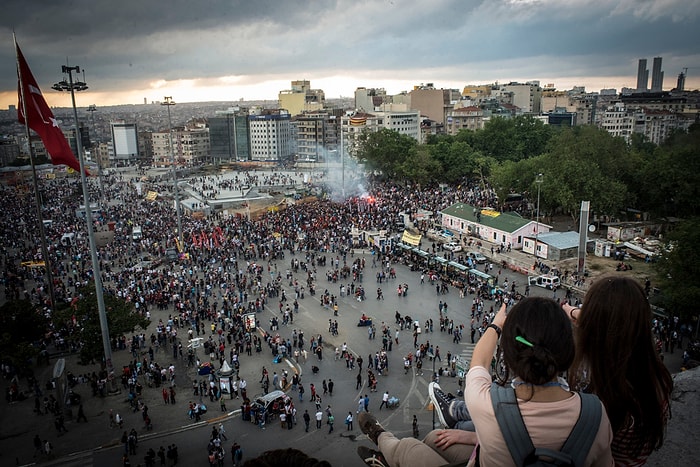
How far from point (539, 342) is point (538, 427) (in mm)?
369

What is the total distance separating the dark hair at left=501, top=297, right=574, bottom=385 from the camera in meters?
2.35

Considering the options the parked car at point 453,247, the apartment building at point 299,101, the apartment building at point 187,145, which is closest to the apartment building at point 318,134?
the apartment building at point 187,145

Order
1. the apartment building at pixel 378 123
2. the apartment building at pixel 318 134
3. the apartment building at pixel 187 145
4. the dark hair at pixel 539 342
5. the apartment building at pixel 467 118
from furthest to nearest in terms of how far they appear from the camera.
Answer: the apartment building at pixel 187 145, the apartment building at pixel 318 134, the apartment building at pixel 467 118, the apartment building at pixel 378 123, the dark hair at pixel 539 342

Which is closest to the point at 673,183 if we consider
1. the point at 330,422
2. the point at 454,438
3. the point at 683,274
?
the point at 683,274

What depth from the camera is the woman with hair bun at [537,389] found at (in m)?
2.25

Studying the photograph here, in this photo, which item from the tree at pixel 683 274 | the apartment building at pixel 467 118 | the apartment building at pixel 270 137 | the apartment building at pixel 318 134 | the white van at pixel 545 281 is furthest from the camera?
the apartment building at pixel 270 137

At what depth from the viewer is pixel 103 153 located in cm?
13338

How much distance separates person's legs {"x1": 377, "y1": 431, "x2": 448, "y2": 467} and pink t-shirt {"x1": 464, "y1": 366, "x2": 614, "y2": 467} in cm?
42

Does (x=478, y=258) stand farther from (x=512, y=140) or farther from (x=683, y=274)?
(x=512, y=140)

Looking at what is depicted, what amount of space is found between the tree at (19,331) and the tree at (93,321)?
2.58 feet

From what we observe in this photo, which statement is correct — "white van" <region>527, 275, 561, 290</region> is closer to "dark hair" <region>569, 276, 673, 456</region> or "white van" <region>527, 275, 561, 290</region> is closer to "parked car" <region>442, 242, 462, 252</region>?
"parked car" <region>442, 242, 462, 252</region>

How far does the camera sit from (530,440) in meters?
2.23

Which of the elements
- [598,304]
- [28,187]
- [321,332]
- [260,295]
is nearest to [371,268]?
[260,295]

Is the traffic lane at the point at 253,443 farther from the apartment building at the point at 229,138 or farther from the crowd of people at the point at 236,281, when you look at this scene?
the apartment building at the point at 229,138
